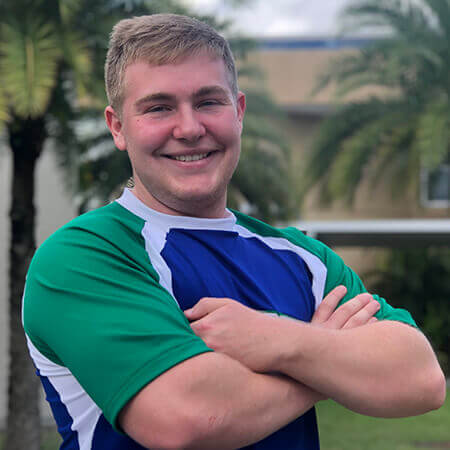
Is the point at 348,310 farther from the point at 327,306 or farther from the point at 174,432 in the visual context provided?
the point at 174,432

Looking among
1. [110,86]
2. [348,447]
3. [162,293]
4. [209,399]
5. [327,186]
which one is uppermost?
[110,86]

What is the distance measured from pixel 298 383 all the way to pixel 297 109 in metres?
15.9

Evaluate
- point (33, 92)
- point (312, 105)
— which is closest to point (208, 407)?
point (33, 92)

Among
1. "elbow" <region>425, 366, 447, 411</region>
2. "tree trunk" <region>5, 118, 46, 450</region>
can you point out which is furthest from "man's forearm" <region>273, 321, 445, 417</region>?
"tree trunk" <region>5, 118, 46, 450</region>

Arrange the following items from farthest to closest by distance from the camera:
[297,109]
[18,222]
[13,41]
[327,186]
Result: [297,109] < [327,186] < [18,222] < [13,41]

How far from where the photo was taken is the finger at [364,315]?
1746 mm

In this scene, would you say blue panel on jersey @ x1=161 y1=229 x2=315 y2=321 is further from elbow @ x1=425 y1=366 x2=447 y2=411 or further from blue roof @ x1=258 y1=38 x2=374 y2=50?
blue roof @ x1=258 y1=38 x2=374 y2=50

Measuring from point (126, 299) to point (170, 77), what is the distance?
0.56 metres

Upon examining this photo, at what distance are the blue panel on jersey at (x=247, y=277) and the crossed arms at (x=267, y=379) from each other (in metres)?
0.08

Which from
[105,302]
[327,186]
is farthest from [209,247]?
[327,186]

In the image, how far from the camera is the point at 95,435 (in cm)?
146

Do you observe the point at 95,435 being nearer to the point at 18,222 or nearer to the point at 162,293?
the point at 162,293

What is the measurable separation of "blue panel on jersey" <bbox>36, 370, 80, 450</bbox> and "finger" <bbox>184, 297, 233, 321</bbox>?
1.15 ft

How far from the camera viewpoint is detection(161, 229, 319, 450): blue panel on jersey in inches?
62.5
